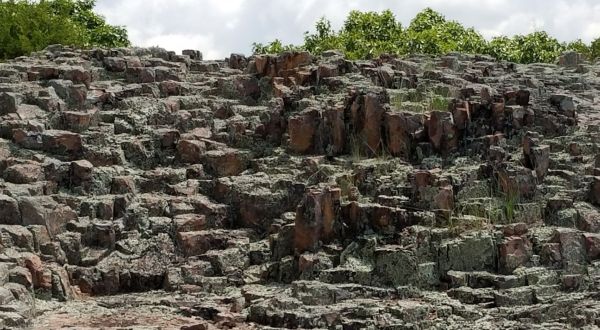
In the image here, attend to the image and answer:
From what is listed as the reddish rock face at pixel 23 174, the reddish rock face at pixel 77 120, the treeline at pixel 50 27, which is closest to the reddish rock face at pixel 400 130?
the reddish rock face at pixel 77 120

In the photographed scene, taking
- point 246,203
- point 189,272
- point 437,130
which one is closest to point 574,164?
point 437,130

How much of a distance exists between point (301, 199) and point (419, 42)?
1748 centimetres

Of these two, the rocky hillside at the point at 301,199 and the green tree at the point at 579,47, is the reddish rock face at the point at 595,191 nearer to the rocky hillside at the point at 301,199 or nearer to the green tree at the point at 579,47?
the rocky hillside at the point at 301,199

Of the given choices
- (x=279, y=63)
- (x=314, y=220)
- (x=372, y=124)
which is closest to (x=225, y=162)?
(x=372, y=124)

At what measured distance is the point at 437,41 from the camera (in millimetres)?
32281

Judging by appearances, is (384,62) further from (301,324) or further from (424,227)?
(301,324)

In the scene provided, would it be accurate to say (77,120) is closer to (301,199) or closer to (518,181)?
(301,199)

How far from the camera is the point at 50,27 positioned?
3066 cm

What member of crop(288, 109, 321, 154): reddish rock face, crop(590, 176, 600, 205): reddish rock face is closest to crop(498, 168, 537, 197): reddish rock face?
crop(590, 176, 600, 205): reddish rock face

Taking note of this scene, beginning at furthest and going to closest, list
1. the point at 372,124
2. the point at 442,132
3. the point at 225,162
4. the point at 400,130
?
the point at 225,162 → the point at 372,124 → the point at 400,130 → the point at 442,132

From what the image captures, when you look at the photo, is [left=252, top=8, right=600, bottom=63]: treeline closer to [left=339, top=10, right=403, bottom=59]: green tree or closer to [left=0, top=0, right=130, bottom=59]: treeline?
[left=339, top=10, right=403, bottom=59]: green tree

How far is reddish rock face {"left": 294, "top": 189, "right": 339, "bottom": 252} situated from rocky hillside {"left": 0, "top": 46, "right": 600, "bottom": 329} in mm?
25

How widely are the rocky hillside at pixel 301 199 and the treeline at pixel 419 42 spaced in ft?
37.0

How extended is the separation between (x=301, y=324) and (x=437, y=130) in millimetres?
5346
